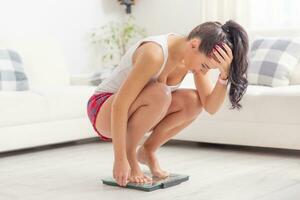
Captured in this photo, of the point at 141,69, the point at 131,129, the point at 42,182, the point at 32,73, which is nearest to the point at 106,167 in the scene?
the point at 42,182

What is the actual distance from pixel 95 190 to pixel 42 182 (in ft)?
1.12

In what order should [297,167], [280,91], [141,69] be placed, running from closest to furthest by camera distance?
[141,69], [297,167], [280,91]

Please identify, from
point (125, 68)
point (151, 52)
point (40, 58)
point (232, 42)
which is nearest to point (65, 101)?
point (40, 58)

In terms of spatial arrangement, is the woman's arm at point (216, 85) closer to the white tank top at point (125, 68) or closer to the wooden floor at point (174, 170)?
the white tank top at point (125, 68)

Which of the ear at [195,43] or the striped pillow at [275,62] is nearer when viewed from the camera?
the ear at [195,43]

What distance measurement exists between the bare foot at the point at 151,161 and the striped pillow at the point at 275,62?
138 centimetres

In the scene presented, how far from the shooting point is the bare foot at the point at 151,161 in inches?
96.0

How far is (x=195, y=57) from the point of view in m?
2.16

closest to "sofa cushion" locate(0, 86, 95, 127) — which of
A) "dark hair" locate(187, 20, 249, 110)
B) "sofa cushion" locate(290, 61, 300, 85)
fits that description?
"sofa cushion" locate(290, 61, 300, 85)

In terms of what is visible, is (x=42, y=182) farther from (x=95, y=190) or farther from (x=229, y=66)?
(x=229, y=66)

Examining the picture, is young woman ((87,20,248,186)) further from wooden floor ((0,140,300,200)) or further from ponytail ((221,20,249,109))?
wooden floor ((0,140,300,200))

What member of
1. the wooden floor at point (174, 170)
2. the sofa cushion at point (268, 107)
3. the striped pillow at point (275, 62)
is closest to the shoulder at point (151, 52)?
the wooden floor at point (174, 170)

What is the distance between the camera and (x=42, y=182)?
252cm

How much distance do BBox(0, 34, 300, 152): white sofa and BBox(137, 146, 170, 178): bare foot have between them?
91 centimetres
